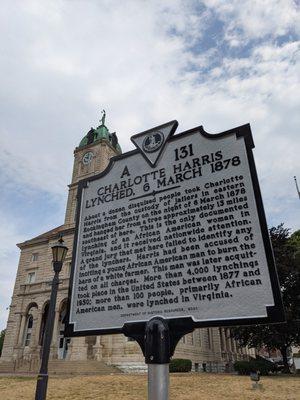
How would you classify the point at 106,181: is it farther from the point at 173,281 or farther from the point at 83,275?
the point at 173,281

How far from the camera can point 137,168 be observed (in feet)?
19.0

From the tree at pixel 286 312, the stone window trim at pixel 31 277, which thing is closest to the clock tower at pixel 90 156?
the stone window trim at pixel 31 277

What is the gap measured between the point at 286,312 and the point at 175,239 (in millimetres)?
21483

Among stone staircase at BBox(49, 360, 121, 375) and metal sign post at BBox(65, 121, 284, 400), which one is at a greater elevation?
metal sign post at BBox(65, 121, 284, 400)

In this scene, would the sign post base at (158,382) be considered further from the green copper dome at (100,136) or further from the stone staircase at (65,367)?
the green copper dome at (100,136)

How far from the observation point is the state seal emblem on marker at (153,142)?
5633mm

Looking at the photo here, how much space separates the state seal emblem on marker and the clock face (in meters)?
37.4

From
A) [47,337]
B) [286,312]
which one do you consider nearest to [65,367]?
[286,312]

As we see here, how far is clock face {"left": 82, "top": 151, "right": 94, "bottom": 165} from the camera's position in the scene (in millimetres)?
42412

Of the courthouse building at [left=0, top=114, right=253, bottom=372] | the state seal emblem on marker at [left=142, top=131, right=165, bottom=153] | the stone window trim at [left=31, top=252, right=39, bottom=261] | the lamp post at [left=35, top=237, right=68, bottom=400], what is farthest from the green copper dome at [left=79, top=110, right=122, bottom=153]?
→ the state seal emblem on marker at [left=142, top=131, right=165, bottom=153]

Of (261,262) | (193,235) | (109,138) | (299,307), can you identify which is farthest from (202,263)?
(109,138)

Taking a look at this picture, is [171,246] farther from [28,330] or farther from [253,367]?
[28,330]

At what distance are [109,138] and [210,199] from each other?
41.0 meters

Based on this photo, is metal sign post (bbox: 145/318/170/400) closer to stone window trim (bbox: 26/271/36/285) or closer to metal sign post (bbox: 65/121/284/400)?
metal sign post (bbox: 65/121/284/400)
